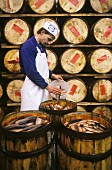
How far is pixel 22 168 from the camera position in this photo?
230 centimetres

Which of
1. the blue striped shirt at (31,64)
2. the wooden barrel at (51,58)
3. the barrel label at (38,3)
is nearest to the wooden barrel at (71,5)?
the barrel label at (38,3)

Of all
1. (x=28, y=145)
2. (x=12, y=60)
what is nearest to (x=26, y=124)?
(x=28, y=145)

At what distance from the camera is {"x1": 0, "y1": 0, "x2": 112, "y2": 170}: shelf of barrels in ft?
15.3

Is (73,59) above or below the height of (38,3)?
below

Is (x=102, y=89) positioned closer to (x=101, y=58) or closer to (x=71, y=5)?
(x=101, y=58)

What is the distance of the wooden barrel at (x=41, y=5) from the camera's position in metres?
4.57

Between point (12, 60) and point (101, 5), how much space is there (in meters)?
2.31

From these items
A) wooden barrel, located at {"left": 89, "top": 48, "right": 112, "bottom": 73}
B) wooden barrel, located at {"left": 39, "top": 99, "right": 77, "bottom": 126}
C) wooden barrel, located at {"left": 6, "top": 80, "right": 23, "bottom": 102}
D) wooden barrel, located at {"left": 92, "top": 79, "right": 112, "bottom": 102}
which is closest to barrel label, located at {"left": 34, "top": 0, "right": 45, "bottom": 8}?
wooden barrel, located at {"left": 89, "top": 48, "right": 112, "bottom": 73}

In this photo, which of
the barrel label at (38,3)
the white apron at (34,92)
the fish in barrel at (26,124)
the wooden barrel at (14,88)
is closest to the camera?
the fish in barrel at (26,124)

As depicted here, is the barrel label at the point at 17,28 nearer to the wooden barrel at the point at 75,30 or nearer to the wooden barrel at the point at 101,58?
the wooden barrel at the point at 75,30

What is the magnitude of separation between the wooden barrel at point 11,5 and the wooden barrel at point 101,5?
5.14 ft

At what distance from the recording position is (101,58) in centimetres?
480

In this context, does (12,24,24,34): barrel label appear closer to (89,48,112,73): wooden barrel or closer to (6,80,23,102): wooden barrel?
(6,80,23,102): wooden barrel

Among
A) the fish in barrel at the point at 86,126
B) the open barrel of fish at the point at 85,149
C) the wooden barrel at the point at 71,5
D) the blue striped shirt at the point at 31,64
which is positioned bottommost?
the open barrel of fish at the point at 85,149
